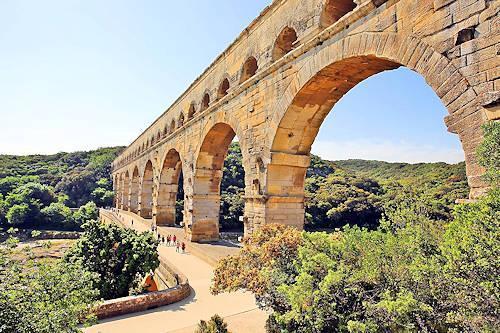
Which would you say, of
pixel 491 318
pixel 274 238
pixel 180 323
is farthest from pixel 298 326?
pixel 180 323

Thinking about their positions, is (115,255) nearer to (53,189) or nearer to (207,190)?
(207,190)

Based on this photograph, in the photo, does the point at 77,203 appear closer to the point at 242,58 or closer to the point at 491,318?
the point at 242,58

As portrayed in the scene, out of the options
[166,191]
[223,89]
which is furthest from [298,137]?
[166,191]

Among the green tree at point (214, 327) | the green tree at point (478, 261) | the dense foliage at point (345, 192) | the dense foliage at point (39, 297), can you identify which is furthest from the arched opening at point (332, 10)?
the dense foliage at point (345, 192)

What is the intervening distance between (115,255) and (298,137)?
672cm

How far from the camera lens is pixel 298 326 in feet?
16.1

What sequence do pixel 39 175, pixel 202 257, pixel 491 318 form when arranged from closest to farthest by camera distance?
1. pixel 491 318
2. pixel 202 257
3. pixel 39 175

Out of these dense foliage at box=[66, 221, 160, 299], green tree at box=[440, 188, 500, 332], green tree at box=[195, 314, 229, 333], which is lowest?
green tree at box=[195, 314, 229, 333]

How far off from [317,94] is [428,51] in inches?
123

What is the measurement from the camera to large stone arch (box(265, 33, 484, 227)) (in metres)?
3.92

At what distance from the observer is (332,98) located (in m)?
Result: 7.61

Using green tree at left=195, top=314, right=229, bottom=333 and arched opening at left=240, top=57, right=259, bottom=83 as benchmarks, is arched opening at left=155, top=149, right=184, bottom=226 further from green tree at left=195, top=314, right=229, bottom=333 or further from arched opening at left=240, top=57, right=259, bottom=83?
green tree at left=195, top=314, right=229, bottom=333

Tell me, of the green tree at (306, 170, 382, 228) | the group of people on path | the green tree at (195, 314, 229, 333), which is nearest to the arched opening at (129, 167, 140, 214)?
the group of people on path

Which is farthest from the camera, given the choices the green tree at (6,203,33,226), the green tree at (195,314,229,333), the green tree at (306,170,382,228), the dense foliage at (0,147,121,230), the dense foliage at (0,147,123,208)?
the dense foliage at (0,147,123,208)
